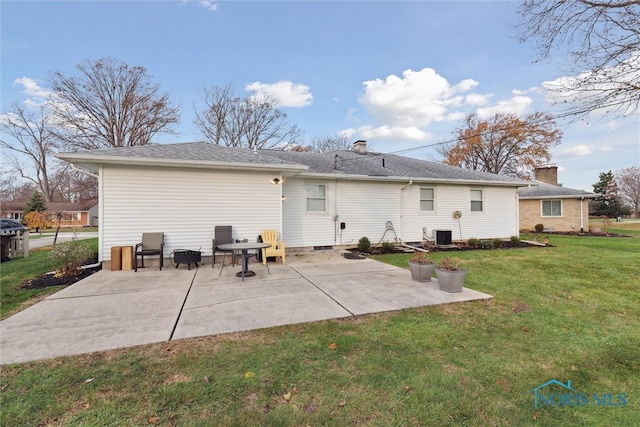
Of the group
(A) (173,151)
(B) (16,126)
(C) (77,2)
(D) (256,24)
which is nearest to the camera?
(A) (173,151)

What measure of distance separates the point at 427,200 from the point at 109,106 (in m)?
23.0

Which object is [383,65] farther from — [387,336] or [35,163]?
[35,163]

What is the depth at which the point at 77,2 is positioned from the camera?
28.2 ft

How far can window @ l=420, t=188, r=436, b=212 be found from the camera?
10852 mm

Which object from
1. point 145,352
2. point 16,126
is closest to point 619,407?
point 145,352

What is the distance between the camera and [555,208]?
16.9 m

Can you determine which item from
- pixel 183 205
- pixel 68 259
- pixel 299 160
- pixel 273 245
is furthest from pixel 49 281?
pixel 299 160

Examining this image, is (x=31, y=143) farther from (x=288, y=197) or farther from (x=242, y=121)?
(x=288, y=197)

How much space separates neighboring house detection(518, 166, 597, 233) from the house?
7128 mm

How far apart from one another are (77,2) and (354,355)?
12.7 metres

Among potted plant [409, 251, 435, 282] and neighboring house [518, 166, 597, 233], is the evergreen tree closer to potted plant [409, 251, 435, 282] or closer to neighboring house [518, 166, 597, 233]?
potted plant [409, 251, 435, 282]

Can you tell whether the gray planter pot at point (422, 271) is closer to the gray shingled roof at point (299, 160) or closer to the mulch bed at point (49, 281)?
the gray shingled roof at point (299, 160)

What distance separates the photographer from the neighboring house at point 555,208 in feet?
53.5

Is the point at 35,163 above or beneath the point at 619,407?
above
